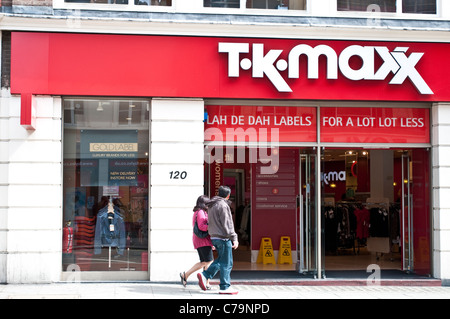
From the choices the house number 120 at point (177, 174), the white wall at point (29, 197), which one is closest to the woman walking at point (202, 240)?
the house number 120 at point (177, 174)

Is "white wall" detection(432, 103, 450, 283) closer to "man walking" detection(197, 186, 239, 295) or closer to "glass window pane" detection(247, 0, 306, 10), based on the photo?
"glass window pane" detection(247, 0, 306, 10)

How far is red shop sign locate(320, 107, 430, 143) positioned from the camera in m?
12.7

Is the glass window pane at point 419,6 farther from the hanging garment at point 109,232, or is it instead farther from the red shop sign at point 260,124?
the hanging garment at point 109,232

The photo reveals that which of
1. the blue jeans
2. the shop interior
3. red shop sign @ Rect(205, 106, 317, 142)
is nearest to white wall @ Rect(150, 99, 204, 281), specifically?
red shop sign @ Rect(205, 106, 317, 142)

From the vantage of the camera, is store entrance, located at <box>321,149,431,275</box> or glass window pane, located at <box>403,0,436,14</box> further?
store entrance, located at <box>321,149,431,275</box>

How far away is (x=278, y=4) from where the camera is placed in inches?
504

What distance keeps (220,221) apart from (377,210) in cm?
807

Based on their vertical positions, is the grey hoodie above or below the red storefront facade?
below

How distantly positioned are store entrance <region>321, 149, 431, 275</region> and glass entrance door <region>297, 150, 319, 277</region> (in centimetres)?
43

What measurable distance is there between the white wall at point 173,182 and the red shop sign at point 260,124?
18.3 inches

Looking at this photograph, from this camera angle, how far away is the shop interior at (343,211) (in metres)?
13.3

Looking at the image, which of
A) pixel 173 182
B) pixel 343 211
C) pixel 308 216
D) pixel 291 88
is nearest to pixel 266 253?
pixel 308 216

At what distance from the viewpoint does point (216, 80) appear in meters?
12.1

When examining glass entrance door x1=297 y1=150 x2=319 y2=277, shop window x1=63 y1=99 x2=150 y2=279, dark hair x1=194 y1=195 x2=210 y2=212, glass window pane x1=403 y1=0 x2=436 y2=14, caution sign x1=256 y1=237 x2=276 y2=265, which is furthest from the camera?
caution sign x1=256 y1=237 x2=276 y2=265
